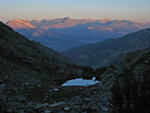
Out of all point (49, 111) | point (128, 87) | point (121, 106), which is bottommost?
point (49, 111)

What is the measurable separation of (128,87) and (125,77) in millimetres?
644

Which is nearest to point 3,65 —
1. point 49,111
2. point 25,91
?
point 25,91

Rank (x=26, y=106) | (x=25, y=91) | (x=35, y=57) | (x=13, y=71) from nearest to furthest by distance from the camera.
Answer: (x=26, y=106) < (x=25, y=91) < (x=13, y=71) < (x=35, y=57)

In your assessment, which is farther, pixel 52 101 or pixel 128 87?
pixel 52 101

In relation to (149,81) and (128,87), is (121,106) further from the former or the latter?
(149,81)

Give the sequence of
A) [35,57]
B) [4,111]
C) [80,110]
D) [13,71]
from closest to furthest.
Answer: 1. [4,111]
2. [80,110]
3. [13,71]
4. [35,57]

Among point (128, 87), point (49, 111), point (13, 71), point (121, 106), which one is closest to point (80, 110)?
point (49, 111)

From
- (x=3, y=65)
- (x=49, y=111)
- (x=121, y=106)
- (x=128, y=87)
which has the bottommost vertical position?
(x=49, y=111)

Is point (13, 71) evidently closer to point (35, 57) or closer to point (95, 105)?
point (35, 57)

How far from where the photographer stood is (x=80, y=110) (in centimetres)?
1305

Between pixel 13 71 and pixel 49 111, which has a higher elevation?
pixel 13 71

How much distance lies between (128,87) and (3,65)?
19635 millimetres

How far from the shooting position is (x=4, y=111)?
1198 cm

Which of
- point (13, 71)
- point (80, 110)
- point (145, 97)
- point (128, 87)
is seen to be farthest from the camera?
point (13, 71)
